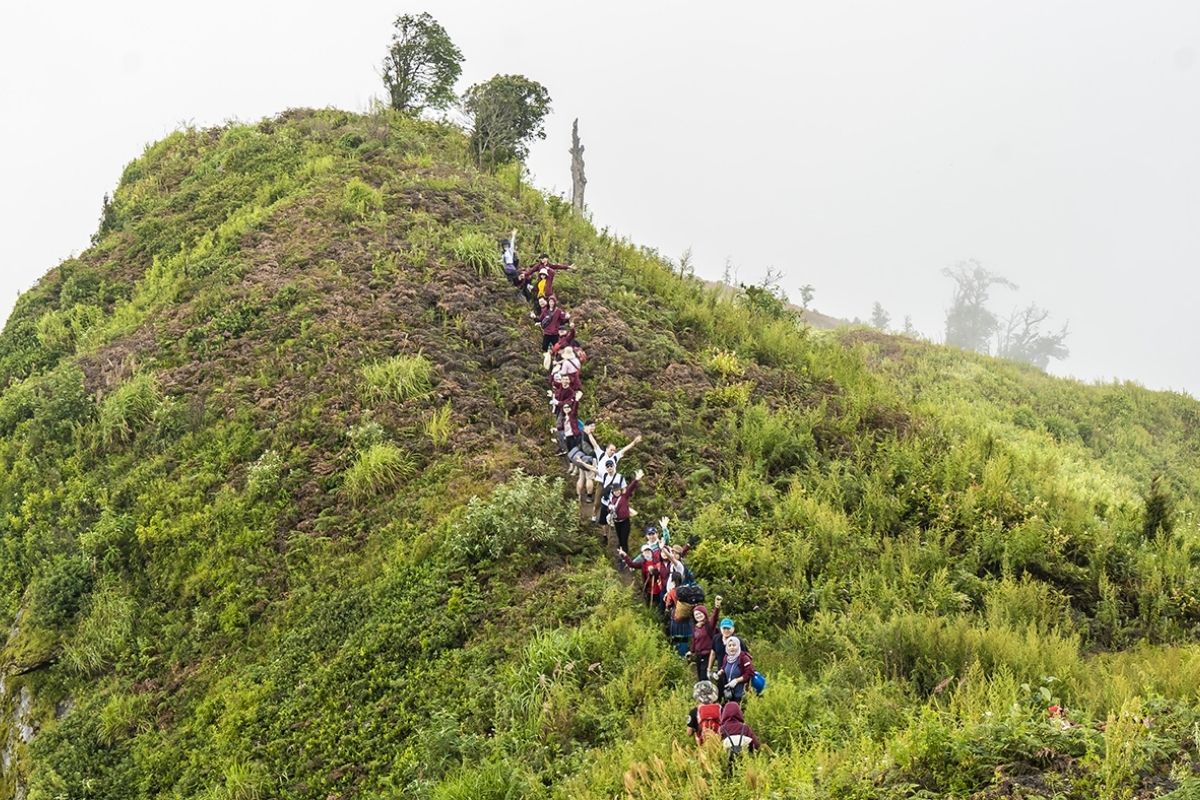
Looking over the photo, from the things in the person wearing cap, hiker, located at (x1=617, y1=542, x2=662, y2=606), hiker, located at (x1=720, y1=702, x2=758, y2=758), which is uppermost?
hiker, located at (x1=617, y1=542, x2=662, y2=606)

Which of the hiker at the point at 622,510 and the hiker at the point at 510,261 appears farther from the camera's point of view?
the hiker at the point at 510,261

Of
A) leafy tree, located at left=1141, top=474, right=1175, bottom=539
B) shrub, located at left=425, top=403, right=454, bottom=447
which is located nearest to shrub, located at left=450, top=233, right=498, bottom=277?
shrub, located at left=425, top=403, right=454, bottom=447

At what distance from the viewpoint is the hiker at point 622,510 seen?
34.0ft

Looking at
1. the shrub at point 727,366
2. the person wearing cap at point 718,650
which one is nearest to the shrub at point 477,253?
the shrub at point 727,366

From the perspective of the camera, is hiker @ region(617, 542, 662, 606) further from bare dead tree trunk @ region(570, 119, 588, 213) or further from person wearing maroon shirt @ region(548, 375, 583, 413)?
bare dead tree trunk @ region(570, 119, 588, 213)

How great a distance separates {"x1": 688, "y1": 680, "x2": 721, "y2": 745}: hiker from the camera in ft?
21.9

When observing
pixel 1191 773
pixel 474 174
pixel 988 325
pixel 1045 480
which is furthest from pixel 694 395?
pixel 988 325

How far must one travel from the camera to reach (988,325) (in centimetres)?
9000

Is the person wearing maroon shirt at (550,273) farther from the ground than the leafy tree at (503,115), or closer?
closer

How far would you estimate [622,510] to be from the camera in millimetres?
10359

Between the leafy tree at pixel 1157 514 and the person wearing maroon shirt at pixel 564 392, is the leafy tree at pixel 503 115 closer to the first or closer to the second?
the person wearing maroon shirt at pixel 564 392

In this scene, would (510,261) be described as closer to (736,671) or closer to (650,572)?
(650,572)

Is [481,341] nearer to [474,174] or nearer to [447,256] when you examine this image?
[447,256]

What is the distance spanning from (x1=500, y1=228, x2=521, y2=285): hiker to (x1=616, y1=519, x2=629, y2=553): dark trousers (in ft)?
28.7
